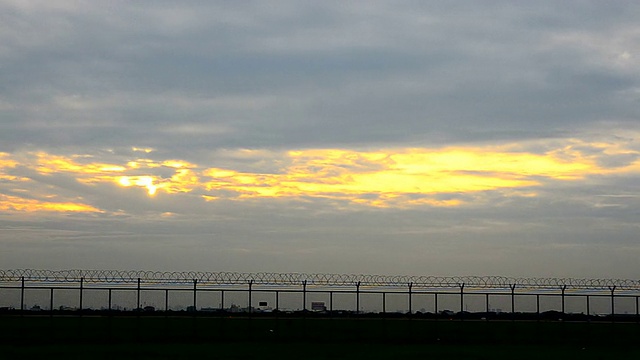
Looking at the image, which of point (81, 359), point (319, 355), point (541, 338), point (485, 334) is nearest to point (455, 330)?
point (485, 334)

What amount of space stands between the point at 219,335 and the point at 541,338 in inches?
727

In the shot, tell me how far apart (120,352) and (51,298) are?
653 inches

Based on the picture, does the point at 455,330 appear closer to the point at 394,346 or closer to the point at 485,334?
the point at 485,334

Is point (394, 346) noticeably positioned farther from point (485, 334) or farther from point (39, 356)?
point (39, 356)

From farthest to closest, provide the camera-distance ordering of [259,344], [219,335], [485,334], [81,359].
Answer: [485,334], [219,335], [259,344], [81,359]

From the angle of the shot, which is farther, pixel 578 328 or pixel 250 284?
pixel 578 328

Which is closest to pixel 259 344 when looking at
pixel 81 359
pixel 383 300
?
pixel 81 359

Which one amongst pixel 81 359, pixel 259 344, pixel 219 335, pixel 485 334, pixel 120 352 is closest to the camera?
pixel 81 359

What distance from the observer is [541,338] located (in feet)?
171

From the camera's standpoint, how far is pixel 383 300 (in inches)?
2267

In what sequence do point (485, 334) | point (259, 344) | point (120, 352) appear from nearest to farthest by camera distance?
point (120, 352), point (259, 344), point (485, 334)

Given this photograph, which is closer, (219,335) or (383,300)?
(219,335)

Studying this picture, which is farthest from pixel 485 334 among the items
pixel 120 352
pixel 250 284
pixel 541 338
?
pixel 120 352

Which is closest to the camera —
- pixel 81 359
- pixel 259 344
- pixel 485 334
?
pixel 81 359
